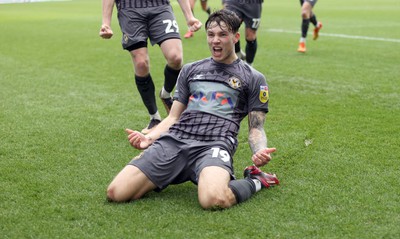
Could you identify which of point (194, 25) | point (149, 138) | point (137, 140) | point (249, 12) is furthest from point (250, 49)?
point (137, 140)

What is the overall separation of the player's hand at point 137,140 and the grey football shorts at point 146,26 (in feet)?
5.82

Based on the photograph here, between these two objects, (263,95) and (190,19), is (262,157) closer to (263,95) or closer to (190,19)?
Answer: (263,95)

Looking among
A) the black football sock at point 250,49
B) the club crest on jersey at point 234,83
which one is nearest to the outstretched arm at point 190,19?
the club crest on jersey at point 234,83

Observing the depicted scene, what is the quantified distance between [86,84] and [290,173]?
4.38 m

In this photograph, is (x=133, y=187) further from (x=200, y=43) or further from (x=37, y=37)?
(x=37, y=37)

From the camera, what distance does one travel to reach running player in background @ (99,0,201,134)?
5988 millimetres

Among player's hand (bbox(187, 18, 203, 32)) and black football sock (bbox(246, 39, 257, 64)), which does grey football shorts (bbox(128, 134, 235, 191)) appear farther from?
black football sock (bbox(246, 39, 257, 64))

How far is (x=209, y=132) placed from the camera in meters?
4.44

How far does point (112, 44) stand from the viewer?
12.8m

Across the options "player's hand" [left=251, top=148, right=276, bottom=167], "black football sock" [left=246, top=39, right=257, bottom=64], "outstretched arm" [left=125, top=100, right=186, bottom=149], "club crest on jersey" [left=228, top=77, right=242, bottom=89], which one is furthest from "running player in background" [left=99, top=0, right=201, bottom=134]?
"black football sock" [left=246, top=39, right=257, bottom=64]

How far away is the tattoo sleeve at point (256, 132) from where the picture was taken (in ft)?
14.2

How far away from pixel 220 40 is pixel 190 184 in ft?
3.25

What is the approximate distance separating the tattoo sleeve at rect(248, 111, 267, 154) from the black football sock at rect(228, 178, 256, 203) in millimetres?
225

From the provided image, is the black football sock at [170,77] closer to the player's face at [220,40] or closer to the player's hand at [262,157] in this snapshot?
the player's face at [220,40]
